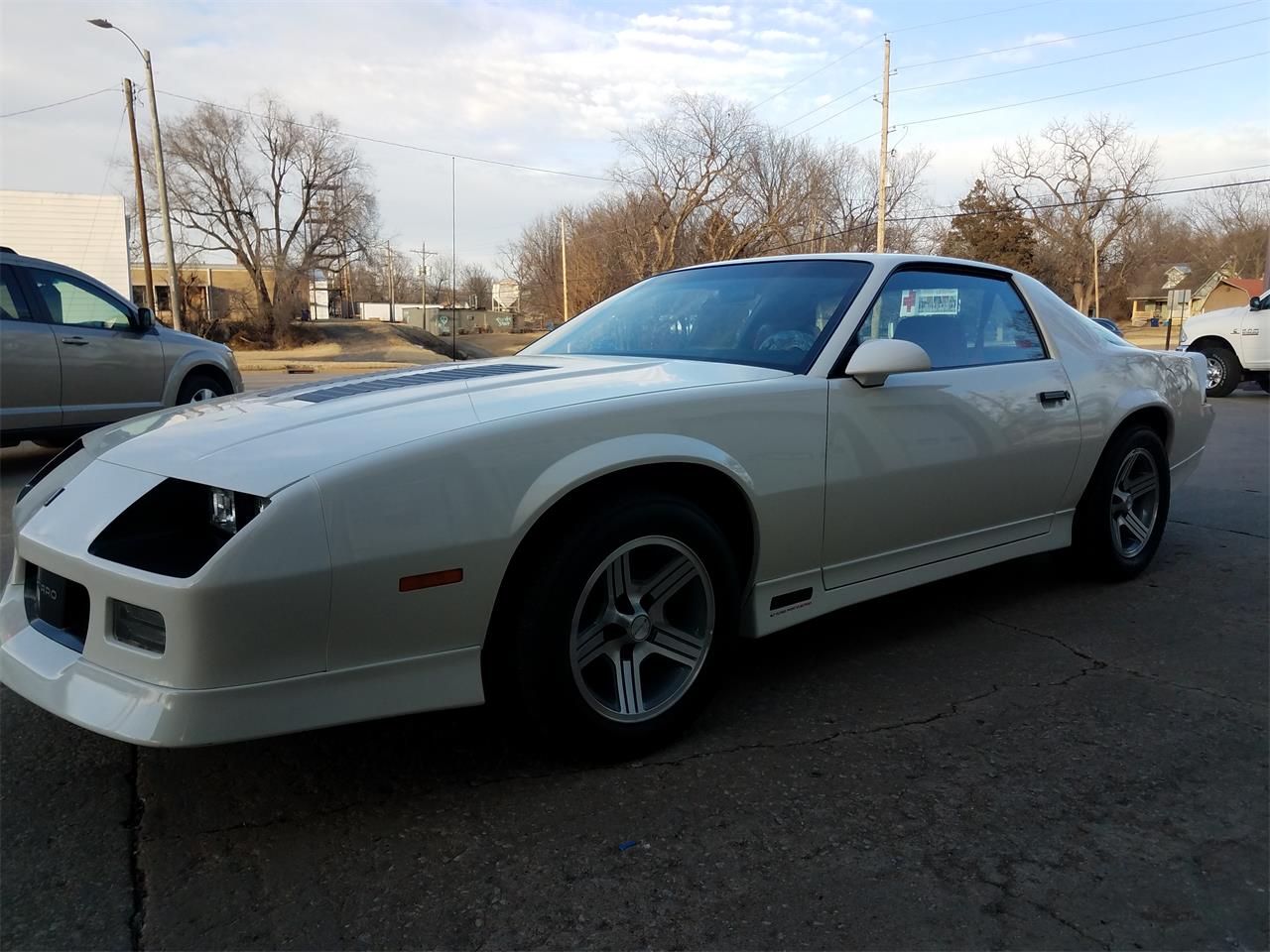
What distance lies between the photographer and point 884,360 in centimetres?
303

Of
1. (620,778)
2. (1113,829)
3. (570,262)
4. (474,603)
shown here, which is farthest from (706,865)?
(570,262)

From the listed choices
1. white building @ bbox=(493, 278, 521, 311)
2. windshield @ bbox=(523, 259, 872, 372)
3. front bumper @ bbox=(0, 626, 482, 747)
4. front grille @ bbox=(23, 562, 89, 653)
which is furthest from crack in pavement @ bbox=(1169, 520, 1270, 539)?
white building @ bbox=(493, 278, 521, 311)

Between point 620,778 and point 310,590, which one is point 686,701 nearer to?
point 620,778

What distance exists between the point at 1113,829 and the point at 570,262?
2257 inches

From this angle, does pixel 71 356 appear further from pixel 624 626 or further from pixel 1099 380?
pixel 1099 380

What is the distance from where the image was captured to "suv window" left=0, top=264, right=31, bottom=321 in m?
7.36

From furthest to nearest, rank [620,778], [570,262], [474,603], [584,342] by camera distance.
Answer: [570,262]
[584,342]
[620,778]
[474,603]

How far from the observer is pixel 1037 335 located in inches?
159

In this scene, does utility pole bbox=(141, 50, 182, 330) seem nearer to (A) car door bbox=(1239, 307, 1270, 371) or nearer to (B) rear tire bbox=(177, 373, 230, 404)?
(B) rear tire bbox=(177, 373, 230, 404)

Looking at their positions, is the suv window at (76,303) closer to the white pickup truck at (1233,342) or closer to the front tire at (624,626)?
the front tire at (624,626)

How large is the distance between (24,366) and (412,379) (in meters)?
5.82

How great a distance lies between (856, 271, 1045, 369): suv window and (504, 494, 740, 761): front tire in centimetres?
107

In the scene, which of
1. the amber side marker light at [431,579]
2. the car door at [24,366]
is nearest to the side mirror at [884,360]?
the amber side marker light at [431,579]

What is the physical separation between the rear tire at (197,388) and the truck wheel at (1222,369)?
1411cm
